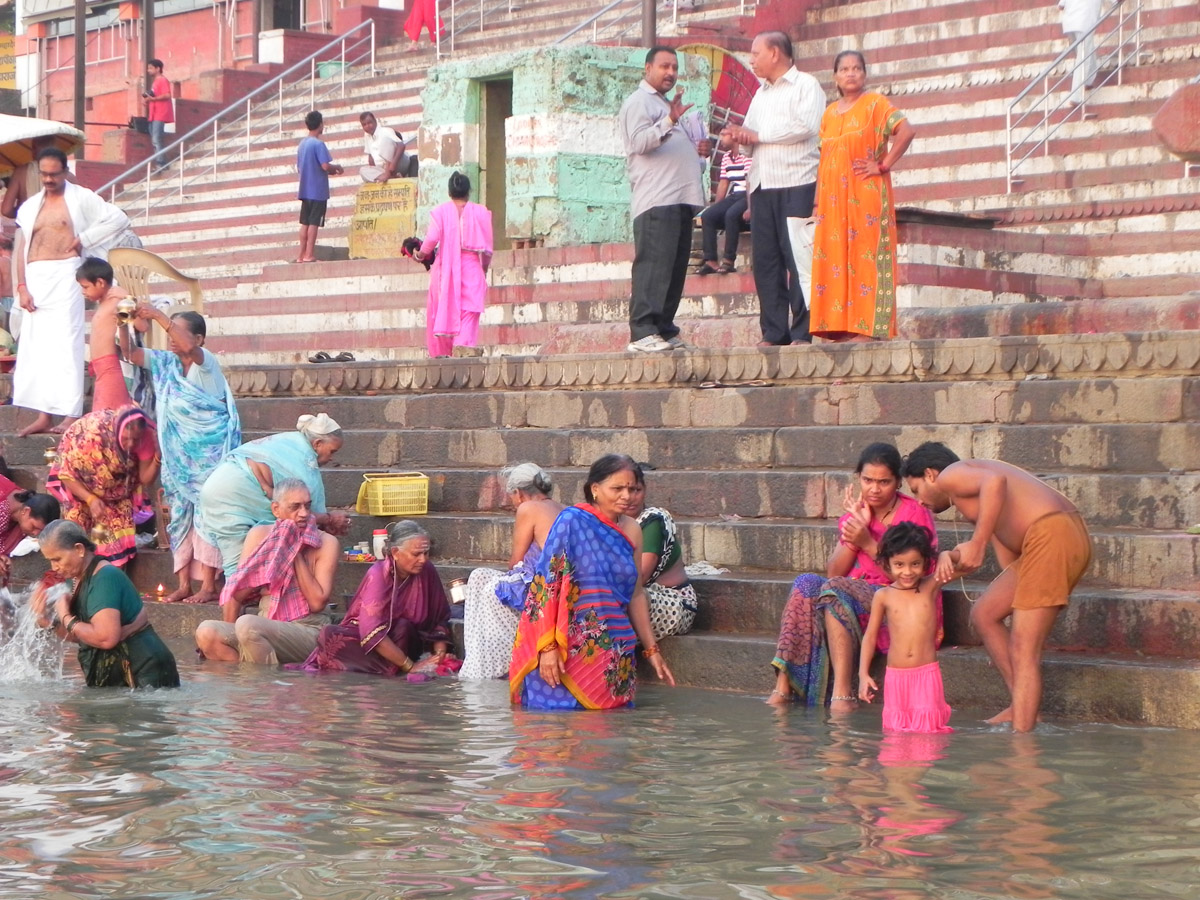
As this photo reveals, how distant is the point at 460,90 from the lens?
1564 cm

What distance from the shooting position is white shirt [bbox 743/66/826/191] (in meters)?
9.44

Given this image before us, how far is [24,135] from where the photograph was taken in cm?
1351

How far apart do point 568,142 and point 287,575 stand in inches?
266

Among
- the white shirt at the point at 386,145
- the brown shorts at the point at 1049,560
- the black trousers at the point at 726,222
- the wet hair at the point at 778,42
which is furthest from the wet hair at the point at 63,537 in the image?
the white shirt at the point at 386,145

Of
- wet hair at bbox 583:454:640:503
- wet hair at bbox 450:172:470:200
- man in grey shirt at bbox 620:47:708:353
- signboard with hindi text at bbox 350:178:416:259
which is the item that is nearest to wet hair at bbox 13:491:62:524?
man in grey shirt at bbox 620:47:708:353

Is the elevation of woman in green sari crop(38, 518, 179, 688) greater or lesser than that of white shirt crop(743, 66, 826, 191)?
lesser

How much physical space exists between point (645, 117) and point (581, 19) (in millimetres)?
10902

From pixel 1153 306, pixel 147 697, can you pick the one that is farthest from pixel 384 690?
pixel 1153 306

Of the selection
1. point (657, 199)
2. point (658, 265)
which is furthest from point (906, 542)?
point (657, 199)

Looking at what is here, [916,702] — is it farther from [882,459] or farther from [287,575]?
[287,575]

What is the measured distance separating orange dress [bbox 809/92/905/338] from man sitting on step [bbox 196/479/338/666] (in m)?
2.72

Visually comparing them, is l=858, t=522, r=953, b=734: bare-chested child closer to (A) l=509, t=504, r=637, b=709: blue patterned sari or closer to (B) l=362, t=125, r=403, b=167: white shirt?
(A) l=509, t=504, r=637, b=709: blue patterned sari

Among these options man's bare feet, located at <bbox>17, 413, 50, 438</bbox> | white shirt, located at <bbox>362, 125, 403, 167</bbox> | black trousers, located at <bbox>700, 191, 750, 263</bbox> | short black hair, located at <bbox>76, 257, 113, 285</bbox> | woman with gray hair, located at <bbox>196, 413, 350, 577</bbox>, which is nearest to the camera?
woman with gray hair, located at <bbox>196, 413, 350, 577</bbox>

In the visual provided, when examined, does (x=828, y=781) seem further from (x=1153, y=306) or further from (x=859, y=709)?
(x=1153, y=306)
